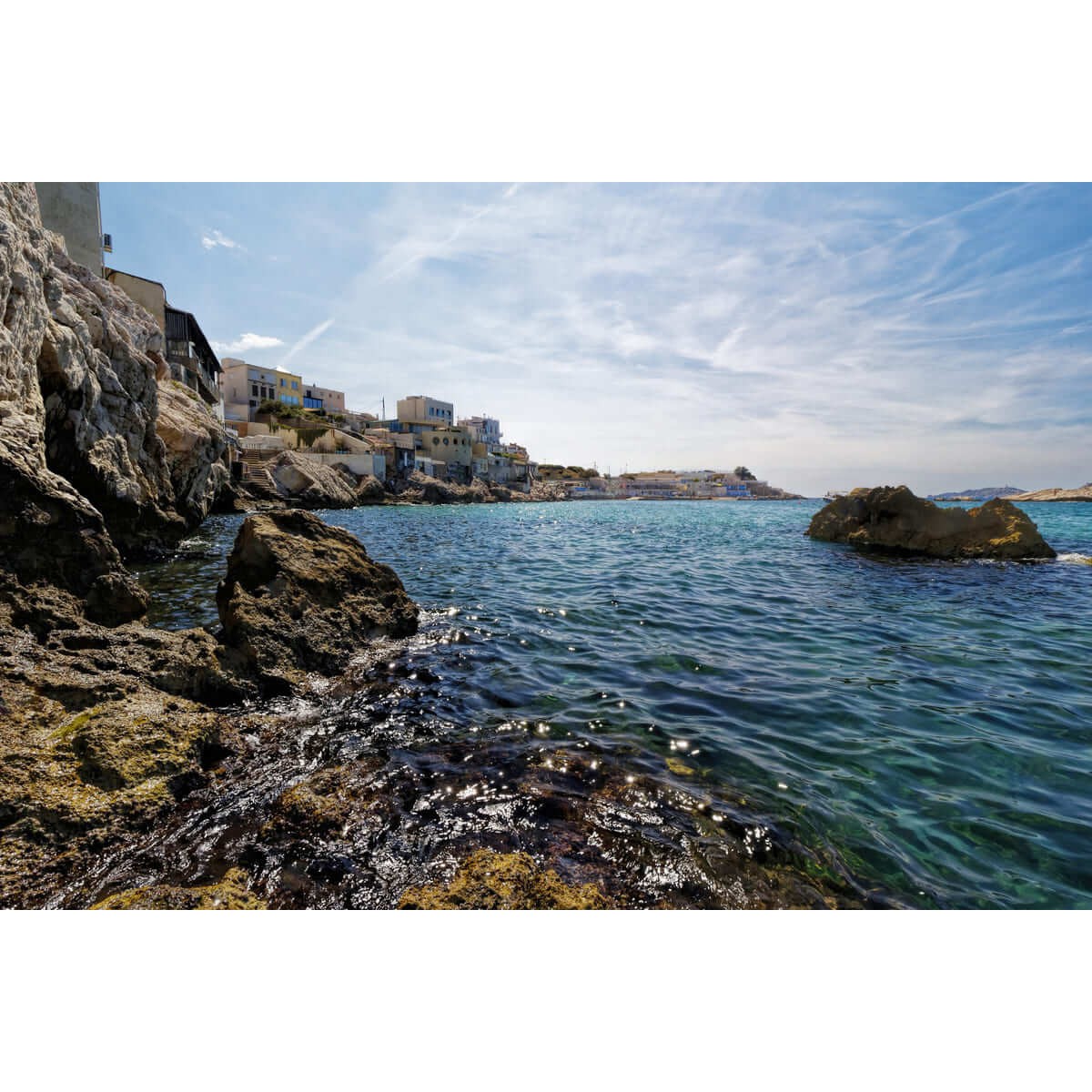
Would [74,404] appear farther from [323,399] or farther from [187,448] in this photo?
[323,399]

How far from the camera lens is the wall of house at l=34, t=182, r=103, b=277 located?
21.2 meters

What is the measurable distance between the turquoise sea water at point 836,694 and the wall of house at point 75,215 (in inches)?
783

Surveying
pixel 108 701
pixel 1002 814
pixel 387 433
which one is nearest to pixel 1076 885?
pixel 1002 814

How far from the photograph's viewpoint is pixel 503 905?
291cm

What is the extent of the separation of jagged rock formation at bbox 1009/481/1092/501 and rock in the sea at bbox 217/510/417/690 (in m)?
124

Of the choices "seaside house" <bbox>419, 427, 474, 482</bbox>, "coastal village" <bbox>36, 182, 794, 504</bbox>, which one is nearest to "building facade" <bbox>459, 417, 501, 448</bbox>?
"coastal village" <bbox>36, 182, 794, 504</bbox>

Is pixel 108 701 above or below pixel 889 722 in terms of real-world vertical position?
above

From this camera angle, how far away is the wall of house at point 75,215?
21.2 m

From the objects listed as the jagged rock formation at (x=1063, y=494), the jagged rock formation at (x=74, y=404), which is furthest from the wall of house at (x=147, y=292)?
the jagged rock formation at (x=1063, y=494)

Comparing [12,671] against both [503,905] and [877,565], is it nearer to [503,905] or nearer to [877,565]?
[503,905]

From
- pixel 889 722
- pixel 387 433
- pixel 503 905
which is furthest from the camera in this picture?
pixel 387 433

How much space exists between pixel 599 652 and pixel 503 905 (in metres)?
4.97

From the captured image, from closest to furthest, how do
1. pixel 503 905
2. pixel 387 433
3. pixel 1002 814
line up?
pixel 503 905 → pixel 1002 814 → pixel 387 433

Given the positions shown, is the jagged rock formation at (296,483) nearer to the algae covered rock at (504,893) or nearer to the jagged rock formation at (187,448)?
the jagged rock formation at (187,448)
